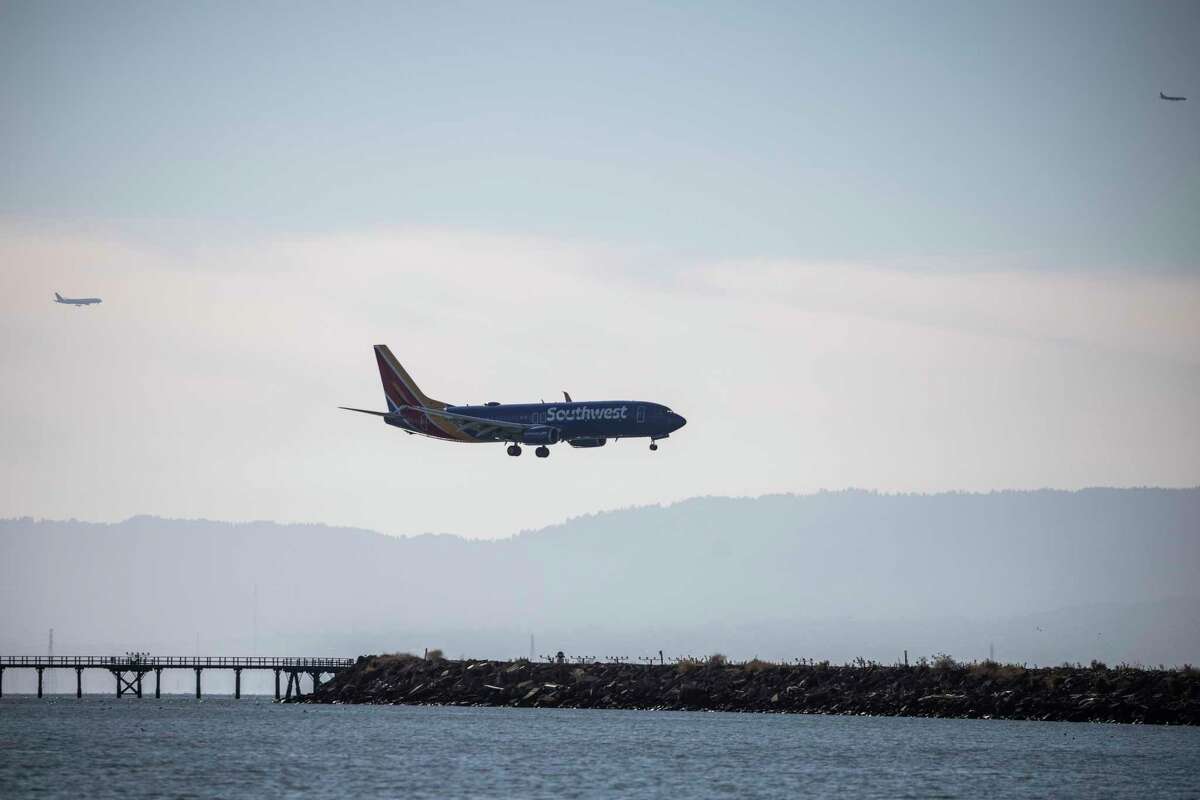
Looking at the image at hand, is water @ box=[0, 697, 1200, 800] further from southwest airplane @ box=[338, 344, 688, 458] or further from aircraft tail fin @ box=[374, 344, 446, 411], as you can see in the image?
aircraft tail fin @ box=[374, 344, 446, 411]

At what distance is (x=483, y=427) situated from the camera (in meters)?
147

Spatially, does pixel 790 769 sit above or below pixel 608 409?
below

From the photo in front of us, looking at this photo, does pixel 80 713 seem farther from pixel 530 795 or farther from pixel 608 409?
pixel 530 795

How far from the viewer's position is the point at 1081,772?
9738 cm

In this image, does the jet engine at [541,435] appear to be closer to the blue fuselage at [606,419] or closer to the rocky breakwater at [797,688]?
the blue fuselage at [606,419]

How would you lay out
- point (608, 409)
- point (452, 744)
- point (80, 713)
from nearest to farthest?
point (452, 744) → point (608, 409) → point (80, 713)

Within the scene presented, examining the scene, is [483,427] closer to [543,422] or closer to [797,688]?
[543,422]

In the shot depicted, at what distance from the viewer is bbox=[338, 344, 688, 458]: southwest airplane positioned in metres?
137

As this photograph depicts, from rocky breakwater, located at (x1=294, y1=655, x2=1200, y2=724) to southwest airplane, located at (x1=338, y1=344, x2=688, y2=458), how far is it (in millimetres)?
28095

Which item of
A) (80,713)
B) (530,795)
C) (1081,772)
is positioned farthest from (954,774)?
(80,713)

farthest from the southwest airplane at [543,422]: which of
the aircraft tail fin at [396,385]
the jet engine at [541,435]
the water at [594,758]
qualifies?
the water at [594,758]

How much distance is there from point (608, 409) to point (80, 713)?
73.5 metres

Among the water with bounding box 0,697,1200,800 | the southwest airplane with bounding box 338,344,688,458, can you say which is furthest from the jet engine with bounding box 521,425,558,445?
the water with bounding box 0,697,1200,800

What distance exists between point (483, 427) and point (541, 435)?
27.1 feet
